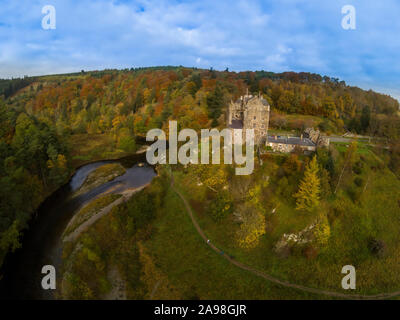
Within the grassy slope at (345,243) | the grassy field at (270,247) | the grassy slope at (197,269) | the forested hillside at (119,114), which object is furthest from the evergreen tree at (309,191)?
the forested hillside at (119,114)

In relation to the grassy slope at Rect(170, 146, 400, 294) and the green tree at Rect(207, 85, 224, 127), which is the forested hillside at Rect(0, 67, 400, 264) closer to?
Result: the green tree at Rect(207, 85, 224, 127)

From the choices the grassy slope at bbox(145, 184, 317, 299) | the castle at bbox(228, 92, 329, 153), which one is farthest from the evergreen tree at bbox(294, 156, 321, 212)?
the grassy slope at bbox(145, 184, 317, 299)

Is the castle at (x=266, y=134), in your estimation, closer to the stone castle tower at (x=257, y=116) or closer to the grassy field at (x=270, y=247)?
the stone castle tower at (x=257, y=116)

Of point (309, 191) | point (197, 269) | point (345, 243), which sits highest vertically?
point (309, 191)

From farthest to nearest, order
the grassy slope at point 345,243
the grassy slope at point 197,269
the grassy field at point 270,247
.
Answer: the grassy slope at point 345,243, the grassy field at point 270,247, the grassy slope at point 197,269

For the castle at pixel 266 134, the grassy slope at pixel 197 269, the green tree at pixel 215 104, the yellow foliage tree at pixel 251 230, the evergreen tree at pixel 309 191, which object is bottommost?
the grassy slope at pixel 197 269

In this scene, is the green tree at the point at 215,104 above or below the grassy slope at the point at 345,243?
above

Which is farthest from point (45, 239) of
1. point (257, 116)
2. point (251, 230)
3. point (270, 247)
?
point (257, 116)

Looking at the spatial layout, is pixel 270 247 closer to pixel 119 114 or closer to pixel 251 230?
pixel 251 230
